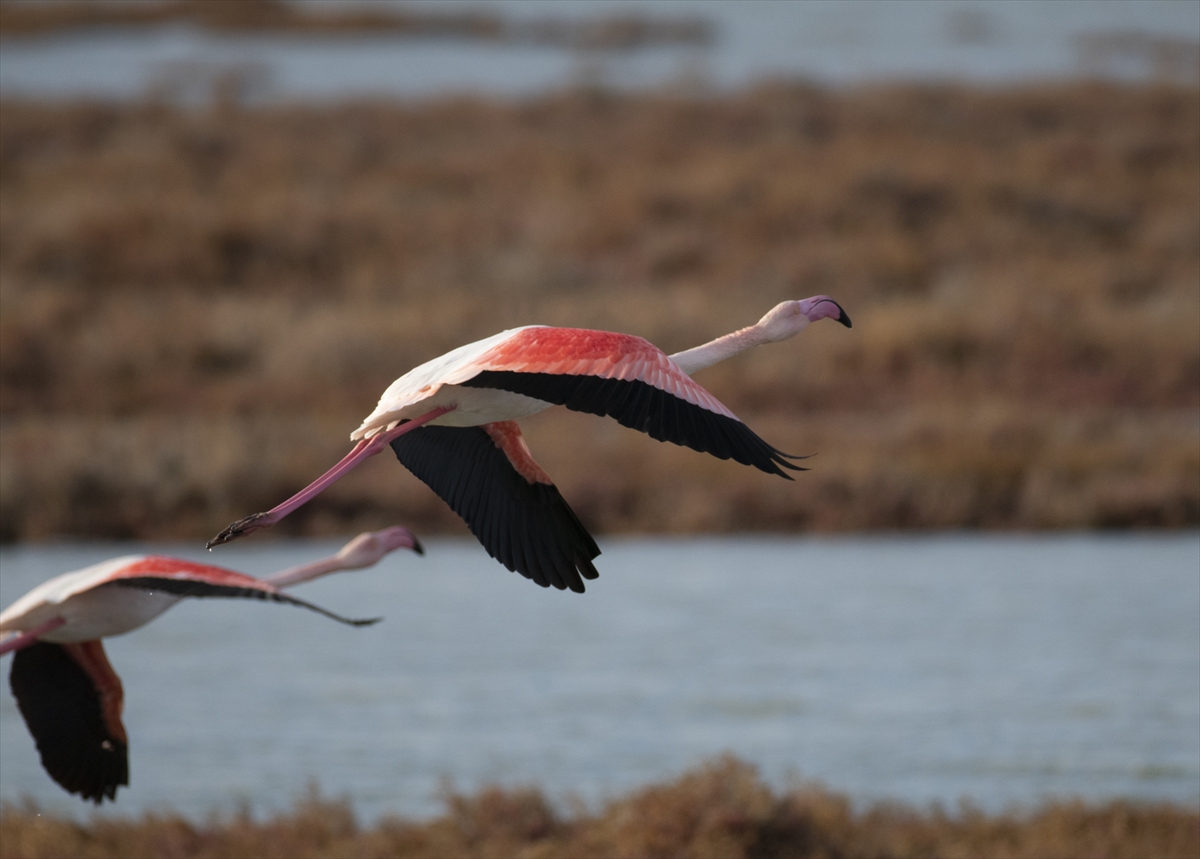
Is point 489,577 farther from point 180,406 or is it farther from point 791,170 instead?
point 791,170

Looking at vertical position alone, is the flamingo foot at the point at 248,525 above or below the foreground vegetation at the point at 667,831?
above

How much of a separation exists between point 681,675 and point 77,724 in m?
9.36

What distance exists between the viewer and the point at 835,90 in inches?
1806

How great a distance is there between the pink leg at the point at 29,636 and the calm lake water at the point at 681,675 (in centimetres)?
442

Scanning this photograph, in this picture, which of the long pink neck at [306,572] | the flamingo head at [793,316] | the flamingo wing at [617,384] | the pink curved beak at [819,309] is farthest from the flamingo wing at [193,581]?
the pink curved beak at [819,309]

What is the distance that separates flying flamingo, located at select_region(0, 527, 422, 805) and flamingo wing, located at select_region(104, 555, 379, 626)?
0.11m

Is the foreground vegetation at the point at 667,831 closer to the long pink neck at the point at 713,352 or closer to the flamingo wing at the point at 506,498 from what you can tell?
the flamingo wing at the point at 506,498

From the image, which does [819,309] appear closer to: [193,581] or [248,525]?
[248,525]

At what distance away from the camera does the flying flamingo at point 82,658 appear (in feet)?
19.4

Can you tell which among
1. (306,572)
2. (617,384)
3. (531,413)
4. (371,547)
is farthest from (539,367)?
(371,547)

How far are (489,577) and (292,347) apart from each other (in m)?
7.08

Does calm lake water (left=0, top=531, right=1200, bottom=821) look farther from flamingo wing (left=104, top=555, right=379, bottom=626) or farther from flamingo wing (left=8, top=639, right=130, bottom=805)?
flamingo wing (left=104, top=555, right=379, bottom=626)

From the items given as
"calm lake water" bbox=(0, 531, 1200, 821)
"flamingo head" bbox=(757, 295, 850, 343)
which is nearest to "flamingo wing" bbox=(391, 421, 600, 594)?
"flamingo head" bbox=(757, 295, 850, 343)

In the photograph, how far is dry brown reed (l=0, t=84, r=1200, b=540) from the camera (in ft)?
60.4
